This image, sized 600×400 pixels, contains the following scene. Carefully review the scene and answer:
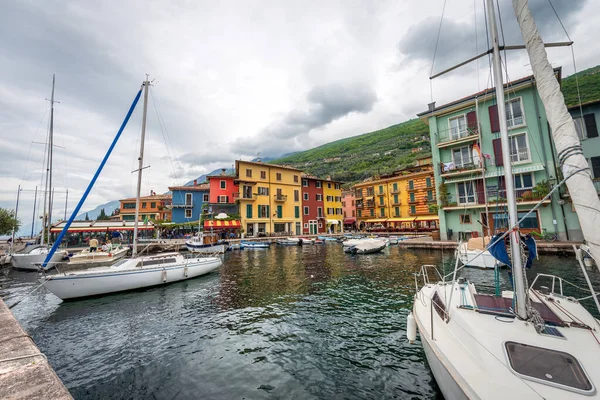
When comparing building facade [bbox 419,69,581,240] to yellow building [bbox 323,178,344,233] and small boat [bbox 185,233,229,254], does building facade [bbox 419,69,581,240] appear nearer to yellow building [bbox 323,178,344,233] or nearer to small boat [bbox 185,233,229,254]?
small boat [bbox 185,233,229,254]

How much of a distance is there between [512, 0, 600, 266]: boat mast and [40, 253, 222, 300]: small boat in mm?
15340

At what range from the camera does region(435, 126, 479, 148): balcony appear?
24520mm

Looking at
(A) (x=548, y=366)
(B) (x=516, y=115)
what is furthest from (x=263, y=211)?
(A) (x=548, y=366)

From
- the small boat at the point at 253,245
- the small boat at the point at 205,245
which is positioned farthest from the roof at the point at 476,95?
the small boat at the point at 205,245

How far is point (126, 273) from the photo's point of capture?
11.9 meters

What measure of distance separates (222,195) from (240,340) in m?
35.3

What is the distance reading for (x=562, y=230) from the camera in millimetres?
20875

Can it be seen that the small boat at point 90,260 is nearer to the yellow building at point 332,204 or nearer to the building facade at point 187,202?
the building facade at point 187,202

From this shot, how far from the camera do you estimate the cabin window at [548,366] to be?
283 cm

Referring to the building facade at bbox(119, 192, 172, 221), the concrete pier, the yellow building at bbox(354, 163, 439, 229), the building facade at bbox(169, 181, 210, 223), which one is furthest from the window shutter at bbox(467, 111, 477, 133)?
the building facade at bbox(119, 192, 172, 221)

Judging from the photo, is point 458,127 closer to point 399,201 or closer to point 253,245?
point 399,201

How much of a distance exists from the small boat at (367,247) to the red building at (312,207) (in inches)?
905

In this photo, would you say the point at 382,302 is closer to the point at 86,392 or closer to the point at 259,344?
the point at 259,344

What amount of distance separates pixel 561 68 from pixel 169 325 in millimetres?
33183
